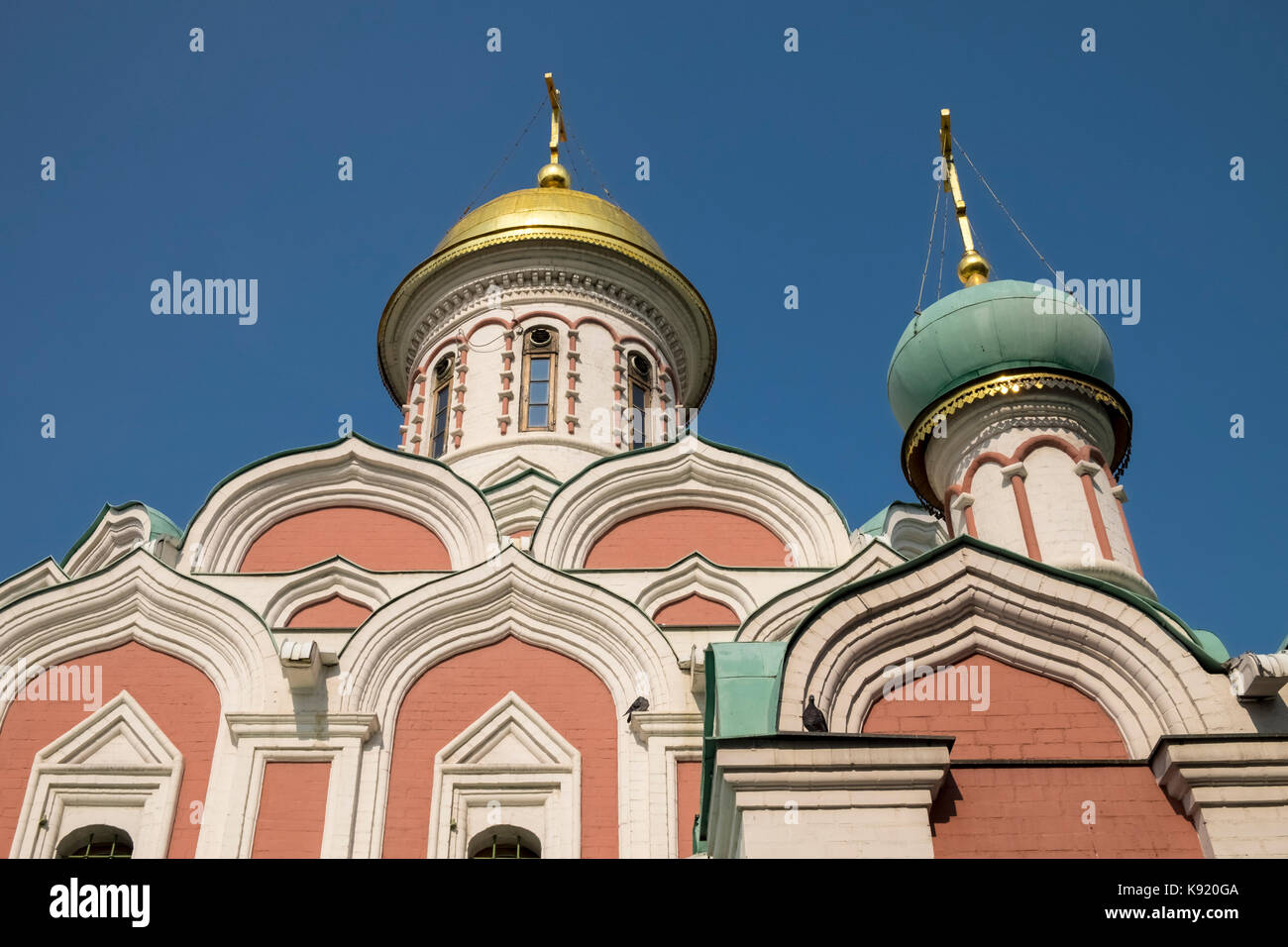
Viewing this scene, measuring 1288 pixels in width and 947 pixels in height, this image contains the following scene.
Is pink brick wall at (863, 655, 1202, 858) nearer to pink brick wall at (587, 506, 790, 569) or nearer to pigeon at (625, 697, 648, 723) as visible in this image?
pigeon at (625, 697, 648, 723)

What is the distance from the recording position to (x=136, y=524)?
1143 centimetres

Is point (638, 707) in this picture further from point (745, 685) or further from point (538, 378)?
point (538, 378)

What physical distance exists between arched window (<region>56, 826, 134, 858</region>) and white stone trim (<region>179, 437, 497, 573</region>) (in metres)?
2.75

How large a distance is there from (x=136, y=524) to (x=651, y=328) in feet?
18.8

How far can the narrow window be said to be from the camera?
45.7 ft

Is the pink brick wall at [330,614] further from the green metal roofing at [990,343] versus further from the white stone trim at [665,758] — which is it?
the green metal roofing at [990,343]

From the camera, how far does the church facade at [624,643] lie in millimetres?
5312

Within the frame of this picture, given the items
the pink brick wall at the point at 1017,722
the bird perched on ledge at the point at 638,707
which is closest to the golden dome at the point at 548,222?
the bird perched on ledge at the point at 638,707

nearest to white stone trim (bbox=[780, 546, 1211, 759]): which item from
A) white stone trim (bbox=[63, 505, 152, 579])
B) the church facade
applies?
the church facade

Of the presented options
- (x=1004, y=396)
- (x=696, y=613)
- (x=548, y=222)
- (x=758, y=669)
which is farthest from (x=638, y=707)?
(x=548, y=222)

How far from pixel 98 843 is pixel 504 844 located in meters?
2.17

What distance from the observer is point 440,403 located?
47.4ft
